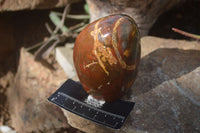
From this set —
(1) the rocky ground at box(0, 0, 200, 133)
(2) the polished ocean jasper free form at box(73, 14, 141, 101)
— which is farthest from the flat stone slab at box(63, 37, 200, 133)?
(2) the polished ocean jasper free form at box(73, 14, 141, 101)

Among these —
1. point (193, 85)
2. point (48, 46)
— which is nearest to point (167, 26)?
→ point (193, 85)

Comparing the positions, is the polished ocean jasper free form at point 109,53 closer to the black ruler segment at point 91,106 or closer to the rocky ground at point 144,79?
the black ruler segment at point 91,106

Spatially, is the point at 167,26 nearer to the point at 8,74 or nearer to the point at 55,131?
the point at 55,131

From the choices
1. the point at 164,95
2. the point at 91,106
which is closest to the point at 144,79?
the point at 164,95

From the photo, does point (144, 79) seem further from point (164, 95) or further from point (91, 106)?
point (91, 106)

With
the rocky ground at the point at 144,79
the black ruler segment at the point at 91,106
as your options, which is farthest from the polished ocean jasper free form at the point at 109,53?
the rocky ground at the point at 144,79

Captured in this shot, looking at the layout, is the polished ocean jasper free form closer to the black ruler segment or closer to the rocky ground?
the black ruler segment
